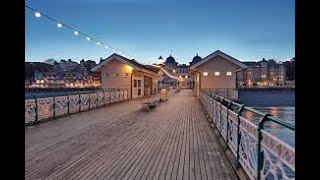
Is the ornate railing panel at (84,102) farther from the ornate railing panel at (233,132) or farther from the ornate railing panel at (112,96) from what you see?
the ornate railing panel at (233,132)

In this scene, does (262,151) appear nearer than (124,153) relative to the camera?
Yes

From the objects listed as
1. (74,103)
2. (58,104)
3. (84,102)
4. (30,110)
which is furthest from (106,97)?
(30,110)

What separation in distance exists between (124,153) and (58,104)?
9.14 m

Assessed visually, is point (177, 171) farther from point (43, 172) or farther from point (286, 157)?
point (286, 157)

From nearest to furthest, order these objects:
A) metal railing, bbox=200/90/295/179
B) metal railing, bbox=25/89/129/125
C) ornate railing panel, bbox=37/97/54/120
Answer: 1. metal railing, bbox=200/90/295/179
2. metal railing, bbox=25/89/129/125
3. ornate railing panel, bbox=37/97/54/120

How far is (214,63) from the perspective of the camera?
29.9 metres

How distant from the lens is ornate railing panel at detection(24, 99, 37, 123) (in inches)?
492

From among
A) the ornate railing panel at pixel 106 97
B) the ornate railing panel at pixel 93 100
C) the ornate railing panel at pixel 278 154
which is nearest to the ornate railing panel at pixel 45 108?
the ornate railing panel at pixel 93 100

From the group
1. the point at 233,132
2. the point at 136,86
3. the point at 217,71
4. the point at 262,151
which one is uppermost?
the point at 217,71

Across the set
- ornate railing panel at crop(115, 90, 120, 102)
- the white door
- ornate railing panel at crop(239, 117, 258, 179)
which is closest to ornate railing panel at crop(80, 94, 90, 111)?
ornate railing panel at crop(115, 90, 120, 102)

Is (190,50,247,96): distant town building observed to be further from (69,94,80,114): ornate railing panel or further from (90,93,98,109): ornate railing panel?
(69,94,80,114): ornate railing panel

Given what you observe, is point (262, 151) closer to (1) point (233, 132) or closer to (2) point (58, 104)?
(1) point (233, 132)

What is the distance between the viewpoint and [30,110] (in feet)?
41.7

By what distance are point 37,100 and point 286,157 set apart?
1167cm
